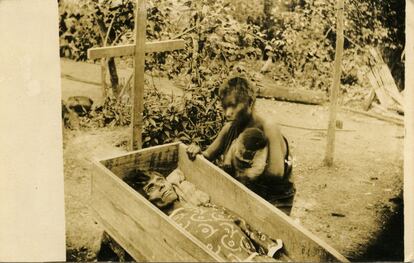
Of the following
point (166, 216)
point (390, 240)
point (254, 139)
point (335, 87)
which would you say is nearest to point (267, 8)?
Answer: point (335, 87)

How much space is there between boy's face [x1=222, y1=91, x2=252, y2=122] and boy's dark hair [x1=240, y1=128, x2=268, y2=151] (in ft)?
0.28

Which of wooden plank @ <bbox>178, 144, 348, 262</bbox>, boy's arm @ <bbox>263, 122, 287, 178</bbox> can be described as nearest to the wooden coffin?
wooden plank @ <bbox>178, 144, 348, 262</bbox>

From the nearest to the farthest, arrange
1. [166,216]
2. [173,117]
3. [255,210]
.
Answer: [166,216]
[255,210]
[173,117]

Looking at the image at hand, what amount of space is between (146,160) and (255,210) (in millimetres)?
780

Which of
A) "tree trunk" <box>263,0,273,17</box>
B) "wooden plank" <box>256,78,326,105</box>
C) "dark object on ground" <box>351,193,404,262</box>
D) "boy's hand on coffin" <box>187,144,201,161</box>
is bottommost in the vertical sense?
"dark object on ground" <box>351,193,404,262</box>

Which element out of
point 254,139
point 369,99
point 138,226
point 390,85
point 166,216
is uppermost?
point 390,85

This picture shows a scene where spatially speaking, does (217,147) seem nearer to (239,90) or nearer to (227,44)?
(239,90)

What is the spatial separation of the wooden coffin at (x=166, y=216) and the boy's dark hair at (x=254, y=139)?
0.22 metres

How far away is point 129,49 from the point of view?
2.75 m

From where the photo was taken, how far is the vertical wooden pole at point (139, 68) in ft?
9.02

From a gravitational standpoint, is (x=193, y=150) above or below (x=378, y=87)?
below

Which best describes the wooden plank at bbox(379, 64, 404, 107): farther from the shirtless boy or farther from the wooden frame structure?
the wooden frame structure

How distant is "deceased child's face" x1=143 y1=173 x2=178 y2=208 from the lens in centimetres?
278

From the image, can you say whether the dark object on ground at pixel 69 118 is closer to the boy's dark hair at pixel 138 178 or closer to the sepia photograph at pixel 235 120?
the sepia photograph at pixel 235 120
